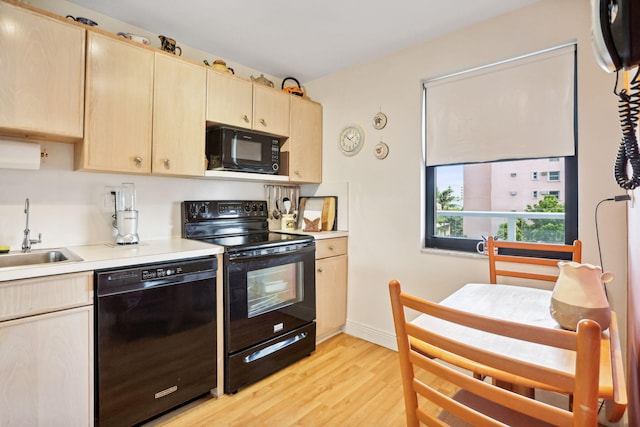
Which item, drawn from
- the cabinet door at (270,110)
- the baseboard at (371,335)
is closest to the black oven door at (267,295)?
the baseboard at (371,335)

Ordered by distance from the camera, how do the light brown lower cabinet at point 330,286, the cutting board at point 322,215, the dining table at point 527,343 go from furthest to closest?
the cutting board at point 322,215, the light brown lower cabinet at point 330,286, the dining table at point 527,343

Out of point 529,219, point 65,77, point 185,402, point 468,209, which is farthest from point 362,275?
point 65,77

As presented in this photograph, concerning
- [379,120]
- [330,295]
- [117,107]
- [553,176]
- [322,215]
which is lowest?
[330,295]

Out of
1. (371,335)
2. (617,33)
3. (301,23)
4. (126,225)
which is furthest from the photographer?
(371,335)

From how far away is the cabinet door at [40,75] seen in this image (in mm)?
1560

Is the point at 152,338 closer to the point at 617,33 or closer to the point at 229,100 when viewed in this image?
the point at 229,100

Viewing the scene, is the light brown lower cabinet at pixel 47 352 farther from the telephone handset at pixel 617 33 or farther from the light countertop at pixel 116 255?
the telephone handset at pixel 617 33

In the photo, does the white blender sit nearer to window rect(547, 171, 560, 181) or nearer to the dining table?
the dining table

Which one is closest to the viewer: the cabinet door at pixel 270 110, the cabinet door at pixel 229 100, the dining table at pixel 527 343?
the dining table at pixel 527 343

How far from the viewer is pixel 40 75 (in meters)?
1.65

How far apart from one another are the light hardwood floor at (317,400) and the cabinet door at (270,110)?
6.17 feet

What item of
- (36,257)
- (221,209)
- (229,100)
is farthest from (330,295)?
(36,257)

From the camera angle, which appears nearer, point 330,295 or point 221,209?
point 221,209

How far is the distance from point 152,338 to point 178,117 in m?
1.38
